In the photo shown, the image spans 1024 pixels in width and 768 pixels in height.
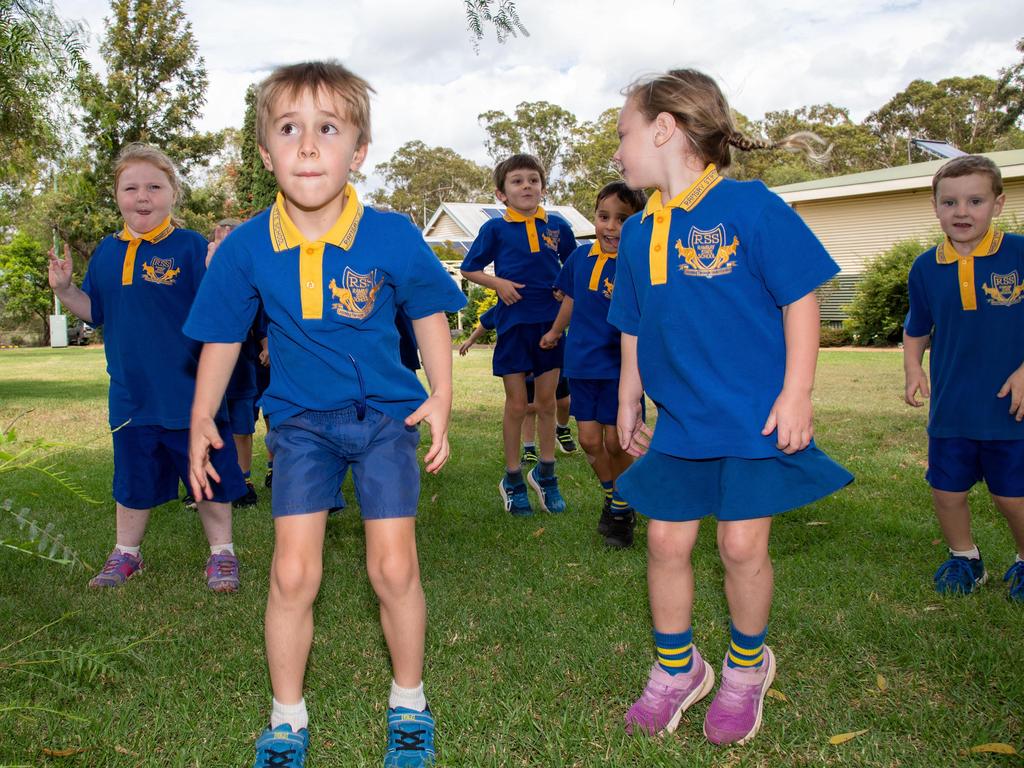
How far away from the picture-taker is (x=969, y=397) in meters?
4.04

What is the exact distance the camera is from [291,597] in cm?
263

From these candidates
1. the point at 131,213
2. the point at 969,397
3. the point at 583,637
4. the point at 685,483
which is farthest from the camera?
the point at 131,213

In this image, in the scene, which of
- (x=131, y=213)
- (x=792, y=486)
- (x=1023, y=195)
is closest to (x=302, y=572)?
(x=792, y=486)

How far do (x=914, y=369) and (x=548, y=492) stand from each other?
2493 mm

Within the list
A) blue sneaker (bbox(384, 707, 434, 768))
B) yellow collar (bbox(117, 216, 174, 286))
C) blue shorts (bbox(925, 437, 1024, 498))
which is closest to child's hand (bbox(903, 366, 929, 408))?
blue shorts (bbox(925, 437, 1024, 498))

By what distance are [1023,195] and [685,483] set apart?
26.7 m

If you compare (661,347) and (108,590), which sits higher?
(661,347)

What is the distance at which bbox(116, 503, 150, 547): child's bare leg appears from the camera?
459cm

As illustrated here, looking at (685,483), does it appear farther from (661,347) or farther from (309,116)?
(309,116)

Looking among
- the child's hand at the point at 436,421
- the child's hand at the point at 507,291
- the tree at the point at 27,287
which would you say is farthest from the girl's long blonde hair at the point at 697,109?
the tree at the point at 27,287

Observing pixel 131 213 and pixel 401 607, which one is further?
pixel 131 213

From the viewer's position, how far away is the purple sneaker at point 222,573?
428 centimetres

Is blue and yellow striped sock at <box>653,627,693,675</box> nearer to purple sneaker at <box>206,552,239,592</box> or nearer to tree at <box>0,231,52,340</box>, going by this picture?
purple sneaker at <box>206,552,239,592</box>

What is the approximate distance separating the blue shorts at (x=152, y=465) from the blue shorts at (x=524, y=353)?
7.23 ft
